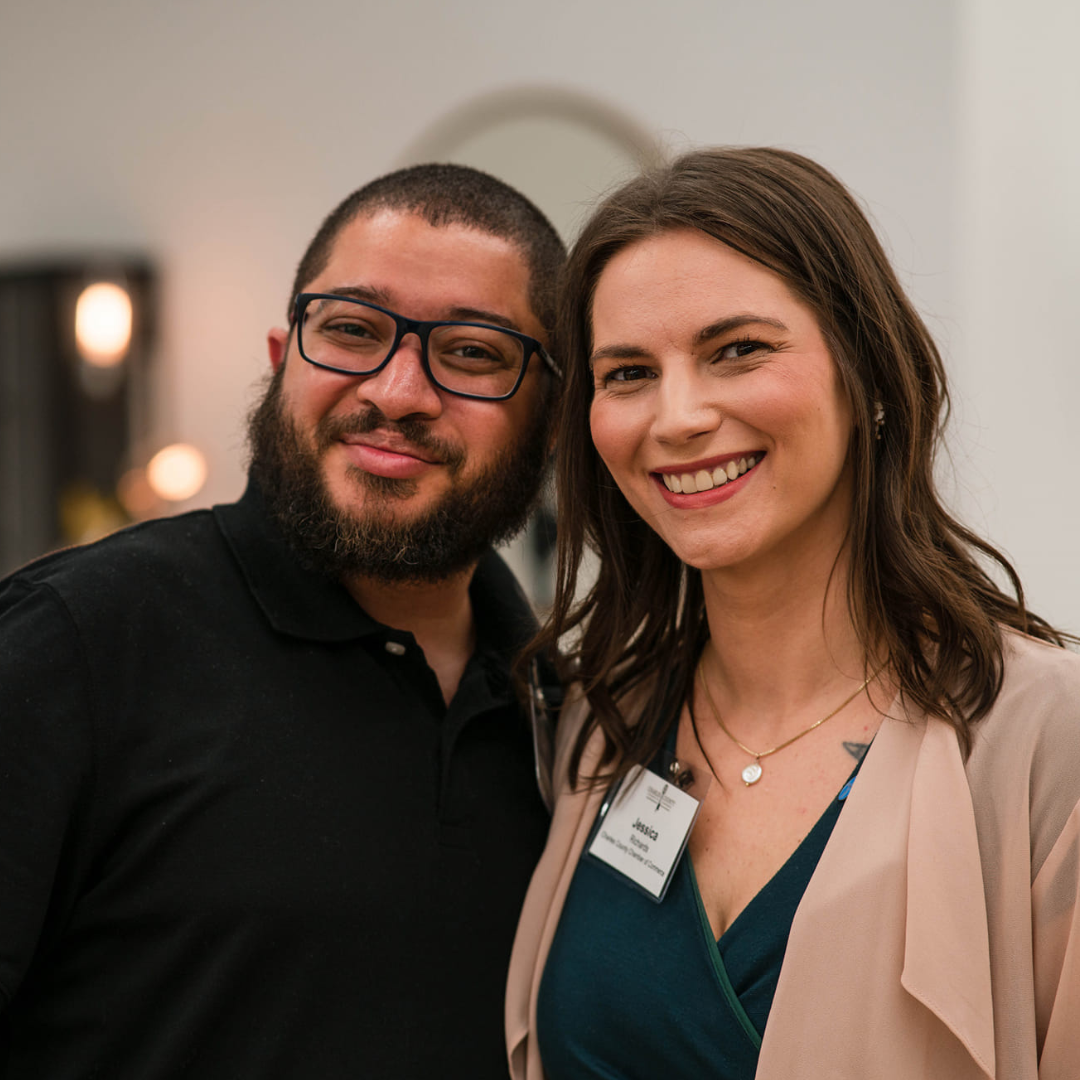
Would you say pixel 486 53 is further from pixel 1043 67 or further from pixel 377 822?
pixel 377 822

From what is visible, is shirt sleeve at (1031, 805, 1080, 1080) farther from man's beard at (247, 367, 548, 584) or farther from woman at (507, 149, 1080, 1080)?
man's beard at (247, 367, 548, 584)

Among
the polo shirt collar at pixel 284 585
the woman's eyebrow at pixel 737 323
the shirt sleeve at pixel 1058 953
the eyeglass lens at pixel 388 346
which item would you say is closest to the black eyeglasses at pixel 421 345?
the eyeglass lens at pixel 388 346

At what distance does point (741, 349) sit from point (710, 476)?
0.15 m

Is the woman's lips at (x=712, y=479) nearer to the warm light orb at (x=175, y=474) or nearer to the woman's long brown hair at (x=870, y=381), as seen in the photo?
the woman's long brown hair at (x=870, y=381)

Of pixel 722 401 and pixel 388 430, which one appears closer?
pixel 722 401

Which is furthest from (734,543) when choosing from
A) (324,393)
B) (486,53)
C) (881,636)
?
(486,53)

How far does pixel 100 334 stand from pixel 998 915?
4.28 meters

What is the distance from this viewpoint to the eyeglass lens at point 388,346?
5.65 ft

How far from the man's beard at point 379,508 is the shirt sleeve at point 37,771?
0.37 metres

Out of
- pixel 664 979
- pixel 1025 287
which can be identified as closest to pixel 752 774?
pixel 664 979

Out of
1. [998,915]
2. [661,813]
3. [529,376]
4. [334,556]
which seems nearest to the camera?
[998,915]

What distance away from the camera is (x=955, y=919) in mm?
1192

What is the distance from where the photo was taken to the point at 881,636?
4.75ft

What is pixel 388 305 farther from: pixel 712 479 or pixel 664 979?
pixel 664 979
